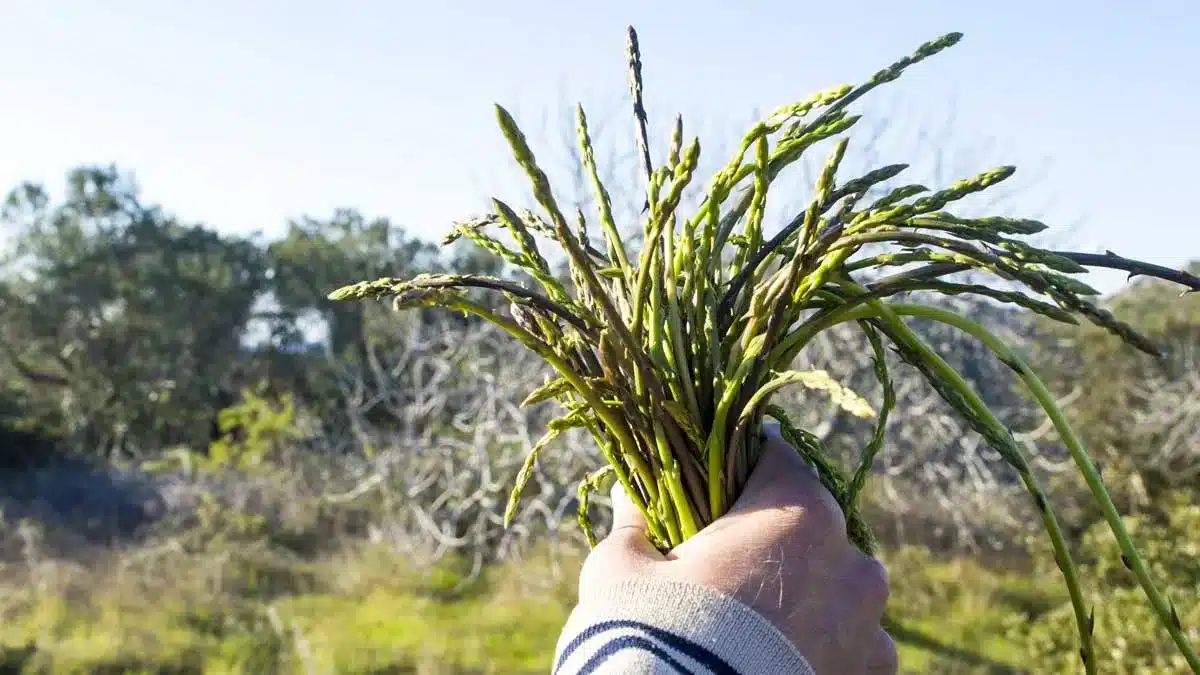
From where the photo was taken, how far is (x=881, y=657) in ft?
3.20

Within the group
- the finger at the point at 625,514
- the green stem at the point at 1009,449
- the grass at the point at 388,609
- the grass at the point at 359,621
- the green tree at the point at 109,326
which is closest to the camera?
the green stem at the point at 1009,449

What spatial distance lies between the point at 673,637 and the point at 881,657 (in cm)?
28

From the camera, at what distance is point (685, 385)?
1028 mm

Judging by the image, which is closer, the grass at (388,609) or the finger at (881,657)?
the finger at (881,657)

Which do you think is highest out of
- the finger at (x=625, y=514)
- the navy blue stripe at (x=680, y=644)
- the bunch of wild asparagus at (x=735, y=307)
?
the bunch of wild asparagus at (x=735, y=307)

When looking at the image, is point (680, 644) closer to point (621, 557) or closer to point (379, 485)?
point (621, 557)

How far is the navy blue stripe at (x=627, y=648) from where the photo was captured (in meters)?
0.83

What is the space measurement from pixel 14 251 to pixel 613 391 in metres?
12.2

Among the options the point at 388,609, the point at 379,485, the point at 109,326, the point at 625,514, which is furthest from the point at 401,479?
the point at 625,514

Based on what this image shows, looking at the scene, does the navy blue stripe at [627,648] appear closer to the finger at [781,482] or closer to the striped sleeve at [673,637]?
the striped sleeve at [673,637]

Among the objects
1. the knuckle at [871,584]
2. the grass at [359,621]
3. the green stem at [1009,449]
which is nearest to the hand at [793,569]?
the knuckle at [871,584]

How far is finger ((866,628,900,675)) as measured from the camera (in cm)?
97

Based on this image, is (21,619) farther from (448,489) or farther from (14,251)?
(14,251)

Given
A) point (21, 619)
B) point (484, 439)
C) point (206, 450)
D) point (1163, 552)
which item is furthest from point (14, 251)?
point (1163, 552)
